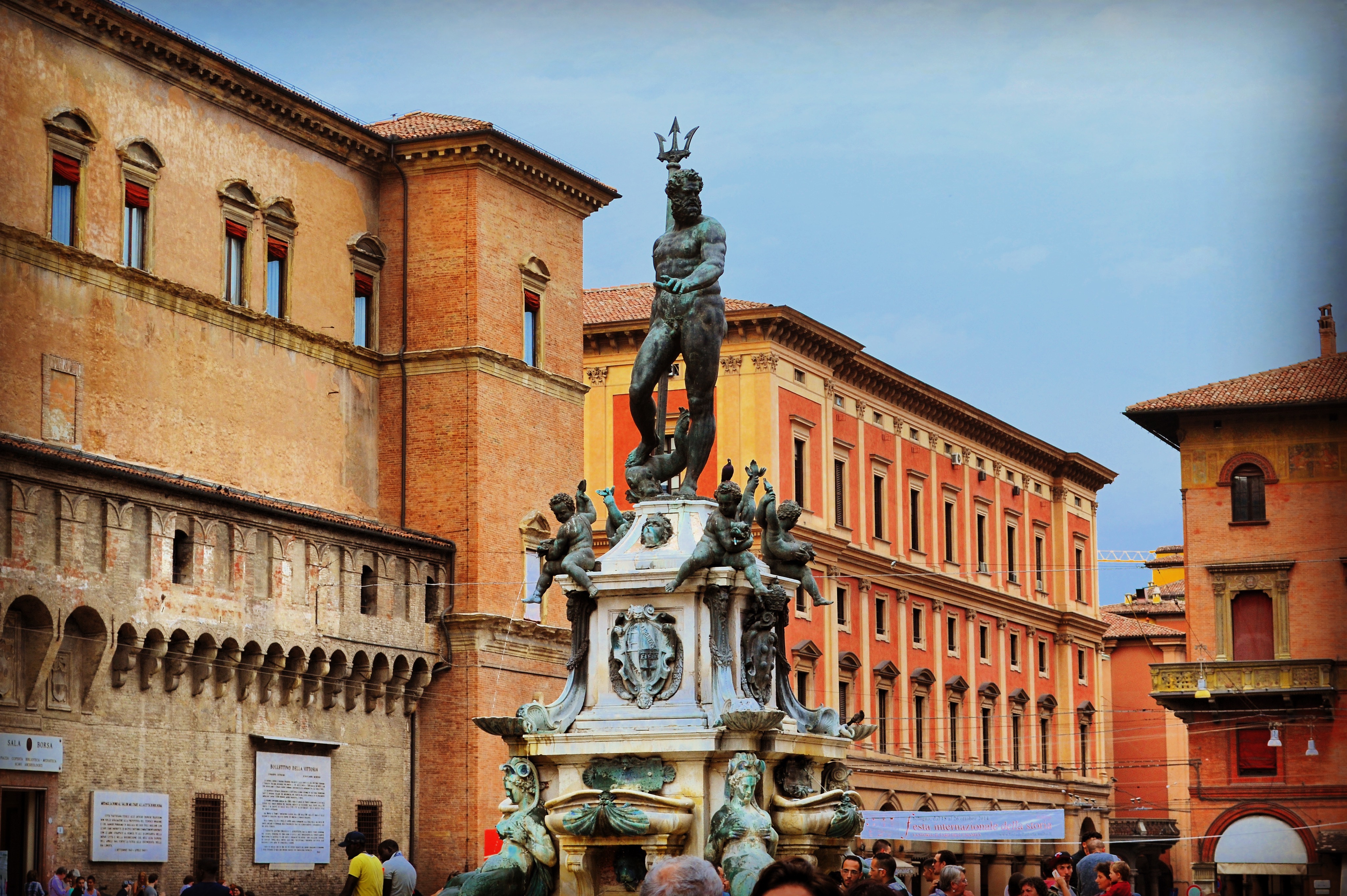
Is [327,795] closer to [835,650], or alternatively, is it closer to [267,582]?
[267,582]

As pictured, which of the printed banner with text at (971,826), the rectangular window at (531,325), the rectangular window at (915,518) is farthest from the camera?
the rectangular window at (915,518)

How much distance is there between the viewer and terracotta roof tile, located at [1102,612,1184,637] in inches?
2832

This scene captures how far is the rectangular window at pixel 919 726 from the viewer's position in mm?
52656

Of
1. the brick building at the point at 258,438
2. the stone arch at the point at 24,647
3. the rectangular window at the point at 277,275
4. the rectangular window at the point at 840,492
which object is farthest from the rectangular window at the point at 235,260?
the rectangular window at the point at 840,492

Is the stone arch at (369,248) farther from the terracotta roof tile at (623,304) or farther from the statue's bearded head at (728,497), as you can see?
the statue's bearded head at (728,497)

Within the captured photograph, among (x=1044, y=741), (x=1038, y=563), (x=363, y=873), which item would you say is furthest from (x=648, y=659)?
(x=1038, y=563)

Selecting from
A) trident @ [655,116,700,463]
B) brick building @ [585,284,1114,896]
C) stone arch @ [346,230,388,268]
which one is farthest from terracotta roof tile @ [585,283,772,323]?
trident @ [655,116,700,463]

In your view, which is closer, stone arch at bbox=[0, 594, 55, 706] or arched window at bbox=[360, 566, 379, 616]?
stone arch at bbox=[0, 594, 55, 706]

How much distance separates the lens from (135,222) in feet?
114

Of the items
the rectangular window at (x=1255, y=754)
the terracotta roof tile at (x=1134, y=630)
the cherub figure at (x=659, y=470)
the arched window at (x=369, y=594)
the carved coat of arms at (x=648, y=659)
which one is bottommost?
the rectangular window at (x=1255, y=754)

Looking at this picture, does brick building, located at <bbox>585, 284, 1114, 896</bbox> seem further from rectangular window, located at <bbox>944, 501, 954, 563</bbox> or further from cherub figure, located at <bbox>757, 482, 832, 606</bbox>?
cherub figure, located at <bbox>757, 482, 832, 606</bbox>

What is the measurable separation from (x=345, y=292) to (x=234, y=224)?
3233mm

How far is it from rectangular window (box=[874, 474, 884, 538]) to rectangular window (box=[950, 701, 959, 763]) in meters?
5.83

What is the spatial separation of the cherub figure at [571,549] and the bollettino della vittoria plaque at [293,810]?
77.5 feet
